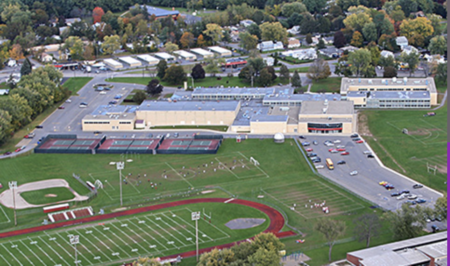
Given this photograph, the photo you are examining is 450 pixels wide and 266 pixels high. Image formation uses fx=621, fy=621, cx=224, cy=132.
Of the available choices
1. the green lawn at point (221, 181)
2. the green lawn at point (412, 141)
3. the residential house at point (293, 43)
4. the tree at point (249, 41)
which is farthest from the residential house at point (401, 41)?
the green lawn at point (221, 181)

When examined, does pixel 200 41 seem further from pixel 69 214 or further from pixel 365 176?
pixel 69 214

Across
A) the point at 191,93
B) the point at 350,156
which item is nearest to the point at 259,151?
the point at 350,156

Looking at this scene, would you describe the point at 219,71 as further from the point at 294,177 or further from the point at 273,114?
the point at 294,177

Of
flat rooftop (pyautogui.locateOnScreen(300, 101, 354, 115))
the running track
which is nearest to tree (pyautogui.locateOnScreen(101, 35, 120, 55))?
flat rooftop (pyautogui.locateOnScreen(300, 101, 354, 115))

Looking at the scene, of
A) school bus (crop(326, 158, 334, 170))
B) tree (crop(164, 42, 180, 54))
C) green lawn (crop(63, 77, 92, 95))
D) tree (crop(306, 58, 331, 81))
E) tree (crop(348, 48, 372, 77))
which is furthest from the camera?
tree (crop(164, 42, 180, 54))

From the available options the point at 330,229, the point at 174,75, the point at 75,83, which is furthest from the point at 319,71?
the point at 330,229

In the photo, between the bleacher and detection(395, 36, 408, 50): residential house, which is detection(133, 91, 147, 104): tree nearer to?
the bleacher
